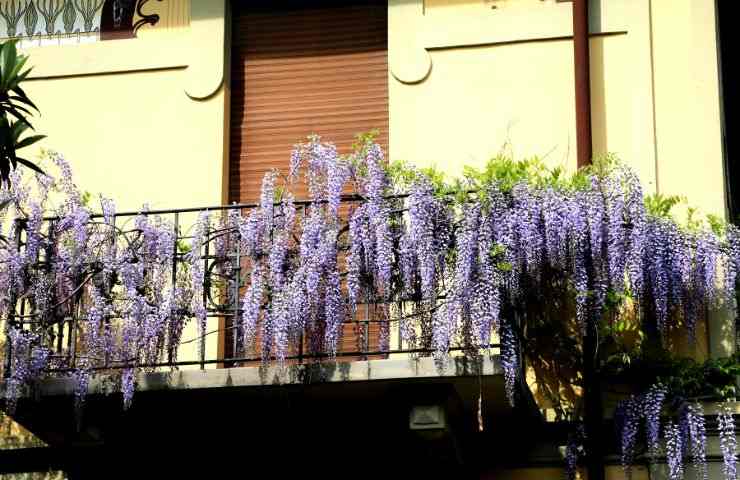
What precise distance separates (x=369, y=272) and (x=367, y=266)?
43 millimetres

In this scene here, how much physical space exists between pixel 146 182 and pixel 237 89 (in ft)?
3.21

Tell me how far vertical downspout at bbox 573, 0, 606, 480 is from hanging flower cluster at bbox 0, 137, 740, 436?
22cm

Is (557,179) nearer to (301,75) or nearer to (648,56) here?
(648,56)

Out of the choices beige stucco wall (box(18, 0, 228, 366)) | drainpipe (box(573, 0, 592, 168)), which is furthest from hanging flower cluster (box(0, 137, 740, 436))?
beige stucco wall (box(18, 0, 228, 366))

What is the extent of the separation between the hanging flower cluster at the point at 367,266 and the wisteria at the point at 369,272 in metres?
0.01

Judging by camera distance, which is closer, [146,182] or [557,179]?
[557,179]

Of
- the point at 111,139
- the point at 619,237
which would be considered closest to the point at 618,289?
the point at 619,237

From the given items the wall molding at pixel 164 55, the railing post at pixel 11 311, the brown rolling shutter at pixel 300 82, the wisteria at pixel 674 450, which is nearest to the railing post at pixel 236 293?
the brown rolling shutter at pixel 300 82

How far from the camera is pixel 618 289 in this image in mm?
11664

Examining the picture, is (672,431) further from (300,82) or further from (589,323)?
(300,82)

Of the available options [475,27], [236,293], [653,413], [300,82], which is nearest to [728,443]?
[653,413]

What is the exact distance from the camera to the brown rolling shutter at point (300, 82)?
521 inches

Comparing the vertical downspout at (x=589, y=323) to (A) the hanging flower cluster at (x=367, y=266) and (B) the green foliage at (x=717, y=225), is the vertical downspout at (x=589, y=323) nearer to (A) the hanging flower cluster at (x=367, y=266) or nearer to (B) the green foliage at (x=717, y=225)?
(A) the hanging flower cluster at (x=367, y=266)

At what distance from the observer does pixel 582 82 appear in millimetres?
12625
